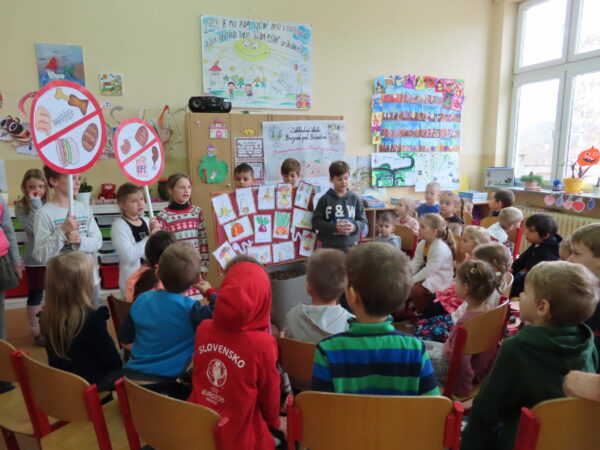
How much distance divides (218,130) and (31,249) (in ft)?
6.28

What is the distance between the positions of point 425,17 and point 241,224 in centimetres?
394

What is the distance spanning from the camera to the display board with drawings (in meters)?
2.89

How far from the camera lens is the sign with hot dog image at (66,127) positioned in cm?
195

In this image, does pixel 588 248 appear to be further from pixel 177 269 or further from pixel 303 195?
pixel 303 195

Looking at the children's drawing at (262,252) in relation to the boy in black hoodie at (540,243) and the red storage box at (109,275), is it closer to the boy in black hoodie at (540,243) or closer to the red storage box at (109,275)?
the boy in black hoodie at (540,243)

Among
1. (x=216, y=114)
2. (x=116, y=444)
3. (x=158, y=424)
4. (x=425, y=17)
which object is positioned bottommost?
(x=116, y=444)

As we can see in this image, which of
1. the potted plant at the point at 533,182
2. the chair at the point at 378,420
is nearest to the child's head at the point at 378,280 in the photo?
the chair at the point at 378,420

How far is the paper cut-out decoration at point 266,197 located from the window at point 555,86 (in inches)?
Answer: 145

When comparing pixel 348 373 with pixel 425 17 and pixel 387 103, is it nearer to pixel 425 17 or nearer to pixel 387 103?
pixel 387 103

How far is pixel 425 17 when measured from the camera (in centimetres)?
514

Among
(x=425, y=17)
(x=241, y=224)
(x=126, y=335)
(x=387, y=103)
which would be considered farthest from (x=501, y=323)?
(x=425, y=17)

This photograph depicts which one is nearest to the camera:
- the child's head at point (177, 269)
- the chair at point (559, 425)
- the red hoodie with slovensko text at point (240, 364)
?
the chair at point (559, 425)

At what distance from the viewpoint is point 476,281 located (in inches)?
68.2

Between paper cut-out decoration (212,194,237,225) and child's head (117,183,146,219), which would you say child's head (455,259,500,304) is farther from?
child's head (117,183,146,219)
